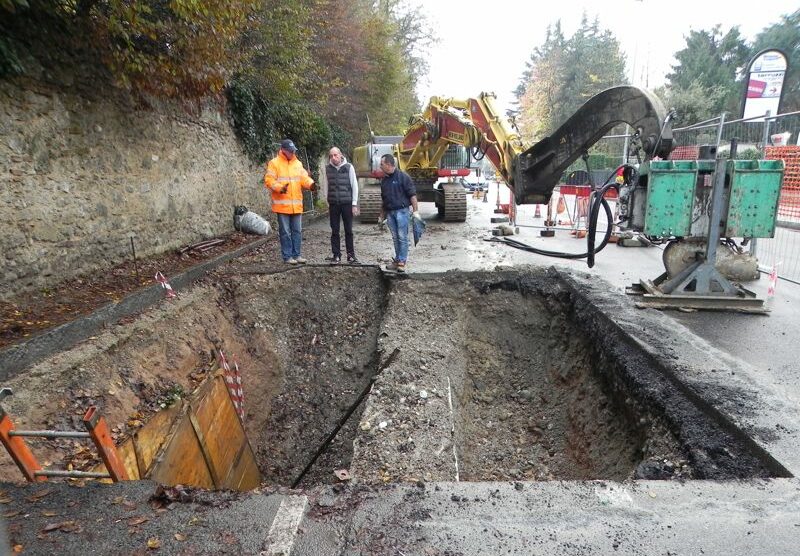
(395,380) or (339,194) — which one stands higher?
(339,194)

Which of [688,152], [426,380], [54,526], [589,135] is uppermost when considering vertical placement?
[589,135]

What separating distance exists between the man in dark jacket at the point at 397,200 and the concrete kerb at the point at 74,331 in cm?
302

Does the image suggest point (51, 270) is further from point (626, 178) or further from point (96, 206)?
point (626, 178)

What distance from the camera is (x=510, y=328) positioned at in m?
6.27

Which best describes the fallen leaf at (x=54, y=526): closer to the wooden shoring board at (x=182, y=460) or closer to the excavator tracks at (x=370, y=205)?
the wooden shoring board at (x=182, y=460)

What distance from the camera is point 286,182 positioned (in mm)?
6859

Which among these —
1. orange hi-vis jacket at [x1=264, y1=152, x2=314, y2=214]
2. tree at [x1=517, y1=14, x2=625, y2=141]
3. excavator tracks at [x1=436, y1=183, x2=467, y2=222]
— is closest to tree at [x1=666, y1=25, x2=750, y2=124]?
tree at [x1=517, y1=14, x2=625, y2=141]

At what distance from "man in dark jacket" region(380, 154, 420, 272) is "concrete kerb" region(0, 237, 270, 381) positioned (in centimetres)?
302

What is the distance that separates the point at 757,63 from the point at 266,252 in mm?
13106

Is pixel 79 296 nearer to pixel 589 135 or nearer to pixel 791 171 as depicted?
pixel 589 135

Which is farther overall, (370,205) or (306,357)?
(370,205)

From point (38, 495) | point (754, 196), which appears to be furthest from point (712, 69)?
point (38, 495)

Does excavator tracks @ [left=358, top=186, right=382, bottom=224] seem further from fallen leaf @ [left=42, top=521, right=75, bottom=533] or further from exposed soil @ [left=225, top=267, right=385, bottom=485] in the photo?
fallen leaf @ [left=42, top=521, right=75, bottom=533]

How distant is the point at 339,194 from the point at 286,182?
2.92 ft
